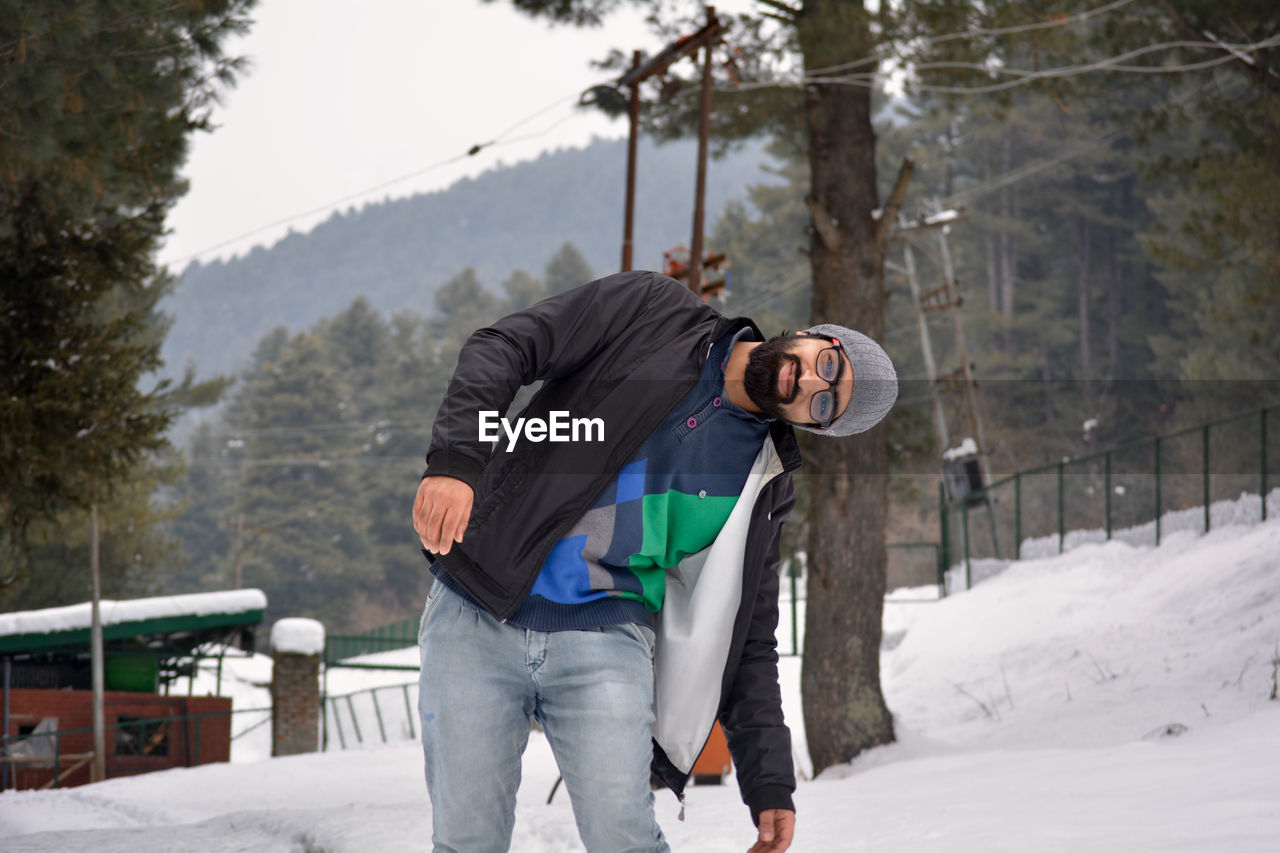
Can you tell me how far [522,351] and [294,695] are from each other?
14.4 m

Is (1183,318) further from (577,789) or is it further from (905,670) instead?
(577,789)

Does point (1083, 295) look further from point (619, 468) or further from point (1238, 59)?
point (619, 468)

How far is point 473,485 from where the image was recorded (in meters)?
2.21

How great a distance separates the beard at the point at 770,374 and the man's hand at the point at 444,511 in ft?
2.46

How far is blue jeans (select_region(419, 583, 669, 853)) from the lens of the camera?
238 cm

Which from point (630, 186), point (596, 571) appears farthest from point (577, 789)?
point (630, 186)

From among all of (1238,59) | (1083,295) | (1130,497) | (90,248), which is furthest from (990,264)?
(90,248)

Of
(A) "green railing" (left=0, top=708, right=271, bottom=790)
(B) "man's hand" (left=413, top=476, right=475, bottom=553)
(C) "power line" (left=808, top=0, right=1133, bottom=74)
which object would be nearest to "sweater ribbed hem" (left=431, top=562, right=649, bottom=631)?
(B) "man's hand" (left=413, top=476, right=475, bottom=553)

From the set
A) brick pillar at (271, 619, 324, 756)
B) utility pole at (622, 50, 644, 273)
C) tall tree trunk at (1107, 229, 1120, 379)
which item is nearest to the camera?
utility pole at (622, 50, 644, 273)

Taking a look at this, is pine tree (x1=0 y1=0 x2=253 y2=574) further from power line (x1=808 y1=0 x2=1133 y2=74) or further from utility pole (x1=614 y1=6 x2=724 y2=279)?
power line (x1=808 y1=0 x2=1133 y2=74)

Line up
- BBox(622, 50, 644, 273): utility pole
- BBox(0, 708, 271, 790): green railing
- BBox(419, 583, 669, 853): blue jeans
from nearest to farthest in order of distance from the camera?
1. BBox(419, 583, 669, 853): blue jeans
2. BBox(622, 50, 644, 273): utility pole
3. BBox(0, 708, 271, 790): green railing

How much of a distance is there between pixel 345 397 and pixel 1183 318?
41.7 meters

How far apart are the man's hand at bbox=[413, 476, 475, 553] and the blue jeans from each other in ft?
1.13

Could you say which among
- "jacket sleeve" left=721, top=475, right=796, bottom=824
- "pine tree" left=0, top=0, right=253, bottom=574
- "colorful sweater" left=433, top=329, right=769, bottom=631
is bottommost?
"jacket sleeve" left=721, top=475, right=796, bottom=824
